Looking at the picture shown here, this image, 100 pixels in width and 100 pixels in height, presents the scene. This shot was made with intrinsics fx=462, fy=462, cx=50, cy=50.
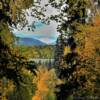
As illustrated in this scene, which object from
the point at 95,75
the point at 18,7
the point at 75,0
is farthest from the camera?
Result: the point at 95,75

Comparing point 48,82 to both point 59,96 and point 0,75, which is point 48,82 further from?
point 0,75

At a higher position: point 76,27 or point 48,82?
point 76,27

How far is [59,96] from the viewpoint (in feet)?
67.8

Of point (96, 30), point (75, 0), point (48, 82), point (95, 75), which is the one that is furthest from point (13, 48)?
point (48, 82)

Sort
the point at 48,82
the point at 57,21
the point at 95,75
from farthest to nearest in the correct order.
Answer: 1. the point at 48,82
2. the point at 95,75
3. the point at 57,21

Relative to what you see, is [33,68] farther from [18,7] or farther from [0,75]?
[18,7]

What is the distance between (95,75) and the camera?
26.4 meters

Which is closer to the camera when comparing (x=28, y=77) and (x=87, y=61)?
(x=28, y=77)

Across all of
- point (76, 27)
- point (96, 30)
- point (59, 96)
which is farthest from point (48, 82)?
point (76, 27)

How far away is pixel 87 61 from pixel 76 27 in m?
17.4

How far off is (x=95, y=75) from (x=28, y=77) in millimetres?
18197

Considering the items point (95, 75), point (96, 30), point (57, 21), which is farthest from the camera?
point (96, 30)

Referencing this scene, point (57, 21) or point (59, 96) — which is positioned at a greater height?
point (57, 21)

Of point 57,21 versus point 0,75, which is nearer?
point 0,75
